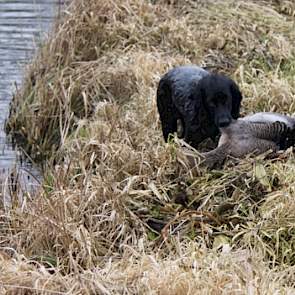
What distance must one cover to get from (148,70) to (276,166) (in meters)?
2.69

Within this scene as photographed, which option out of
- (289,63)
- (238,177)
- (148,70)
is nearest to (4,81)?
(148,70)

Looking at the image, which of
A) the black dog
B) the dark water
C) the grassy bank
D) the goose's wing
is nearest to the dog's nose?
the black dog

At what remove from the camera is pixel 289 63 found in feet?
27.6

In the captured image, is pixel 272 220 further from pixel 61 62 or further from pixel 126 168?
pixel 61 62

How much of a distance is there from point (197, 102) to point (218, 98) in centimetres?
18

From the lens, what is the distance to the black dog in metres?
6.12

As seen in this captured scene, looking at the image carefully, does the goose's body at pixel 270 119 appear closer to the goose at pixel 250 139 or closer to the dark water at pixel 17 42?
the goose at pixel 250 139

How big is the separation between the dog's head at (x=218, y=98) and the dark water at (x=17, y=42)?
1556 mm

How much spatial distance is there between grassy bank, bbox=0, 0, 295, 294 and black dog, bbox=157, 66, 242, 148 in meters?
0.21

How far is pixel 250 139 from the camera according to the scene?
20.0ft

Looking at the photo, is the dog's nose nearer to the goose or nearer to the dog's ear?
the goose

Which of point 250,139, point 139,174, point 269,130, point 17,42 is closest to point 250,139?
point 250,139

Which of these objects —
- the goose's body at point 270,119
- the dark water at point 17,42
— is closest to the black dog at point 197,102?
the goose's body at point 270,119

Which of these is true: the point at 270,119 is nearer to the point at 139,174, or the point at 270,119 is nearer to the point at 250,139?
the point at 250,139
